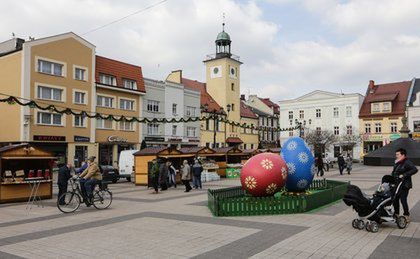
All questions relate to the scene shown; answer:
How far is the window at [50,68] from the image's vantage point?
39781 mm

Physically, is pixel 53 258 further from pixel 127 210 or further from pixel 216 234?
pixel 127 210

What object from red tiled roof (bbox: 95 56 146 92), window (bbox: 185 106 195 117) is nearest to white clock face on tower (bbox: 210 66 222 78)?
window (bbox: 185 106 195 117)

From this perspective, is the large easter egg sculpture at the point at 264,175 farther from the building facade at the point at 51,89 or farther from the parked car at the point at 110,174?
the building facade at the point at 51,89

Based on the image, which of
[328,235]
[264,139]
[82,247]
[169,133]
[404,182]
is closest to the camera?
[82,247]

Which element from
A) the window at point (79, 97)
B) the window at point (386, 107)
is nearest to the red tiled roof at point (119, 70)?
the window at point (79, 97)

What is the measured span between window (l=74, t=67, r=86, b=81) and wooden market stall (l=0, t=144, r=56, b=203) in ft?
84.6

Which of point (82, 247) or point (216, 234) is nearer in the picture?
point (82, 247)

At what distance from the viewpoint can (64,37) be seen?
42188 millimetres

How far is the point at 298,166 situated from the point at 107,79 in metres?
36.4

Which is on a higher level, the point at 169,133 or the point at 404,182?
the point at 169,133

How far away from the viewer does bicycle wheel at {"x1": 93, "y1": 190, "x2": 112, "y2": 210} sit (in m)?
14.8

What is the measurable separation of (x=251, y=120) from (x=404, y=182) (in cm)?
Result: 6397

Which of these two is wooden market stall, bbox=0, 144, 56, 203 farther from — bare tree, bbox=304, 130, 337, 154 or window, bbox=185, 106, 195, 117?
bare tree, bbox=304, 130, 337, 154

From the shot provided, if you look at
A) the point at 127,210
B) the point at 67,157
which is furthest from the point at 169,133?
the point at 127,210
